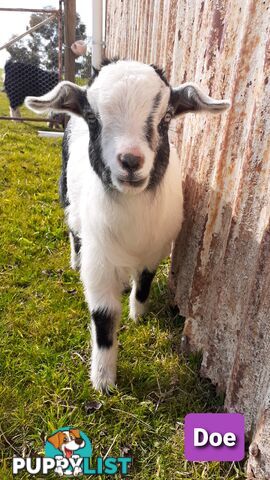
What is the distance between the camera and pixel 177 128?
295 cm

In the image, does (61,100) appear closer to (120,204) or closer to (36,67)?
(120,204)

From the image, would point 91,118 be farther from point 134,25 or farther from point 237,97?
point 134,25

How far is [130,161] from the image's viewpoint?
5.63ft

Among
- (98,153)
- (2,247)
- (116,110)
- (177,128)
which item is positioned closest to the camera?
(116,110)

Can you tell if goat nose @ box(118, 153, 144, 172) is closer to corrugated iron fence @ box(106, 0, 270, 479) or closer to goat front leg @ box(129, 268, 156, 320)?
corrugated iron fence @ box(106, 0, 270, 479)

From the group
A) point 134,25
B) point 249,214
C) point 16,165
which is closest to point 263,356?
point 249,214

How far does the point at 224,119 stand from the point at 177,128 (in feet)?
3.12

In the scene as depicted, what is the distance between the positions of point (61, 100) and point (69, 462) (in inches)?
67.5

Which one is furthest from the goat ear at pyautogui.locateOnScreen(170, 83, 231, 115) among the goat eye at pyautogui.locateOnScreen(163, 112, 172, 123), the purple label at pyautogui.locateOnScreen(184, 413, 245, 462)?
the purple label at pyautogui.locateOnScreen(184, 413, 245, 462)

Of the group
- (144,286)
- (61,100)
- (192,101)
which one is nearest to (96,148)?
(61,100)

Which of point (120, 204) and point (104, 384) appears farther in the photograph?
point (104, 384)

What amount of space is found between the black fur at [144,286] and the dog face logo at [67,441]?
38.1 inches

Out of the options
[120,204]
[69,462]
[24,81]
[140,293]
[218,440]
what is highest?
[120,204]

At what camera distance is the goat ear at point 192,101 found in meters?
1.90
